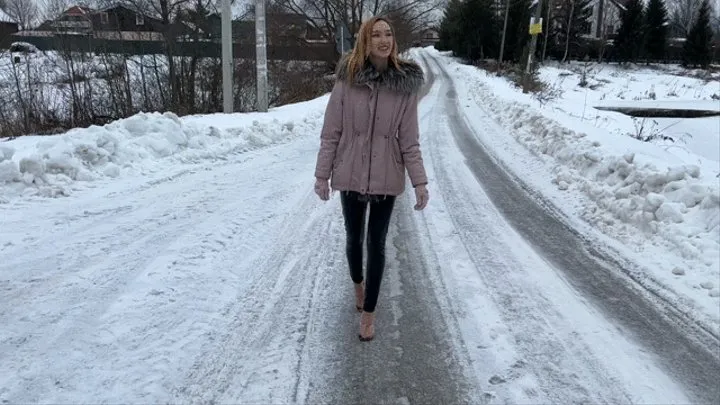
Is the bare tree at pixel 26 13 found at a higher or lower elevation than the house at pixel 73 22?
higher

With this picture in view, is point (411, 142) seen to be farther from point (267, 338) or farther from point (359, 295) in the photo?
point (267, 338)

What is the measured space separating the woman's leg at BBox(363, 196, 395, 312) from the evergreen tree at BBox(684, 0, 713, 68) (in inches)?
2436

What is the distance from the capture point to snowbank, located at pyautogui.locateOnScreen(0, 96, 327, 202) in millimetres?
6016

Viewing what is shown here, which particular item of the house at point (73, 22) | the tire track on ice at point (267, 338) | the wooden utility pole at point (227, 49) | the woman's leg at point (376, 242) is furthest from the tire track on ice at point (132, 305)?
the house at point (73, 22)

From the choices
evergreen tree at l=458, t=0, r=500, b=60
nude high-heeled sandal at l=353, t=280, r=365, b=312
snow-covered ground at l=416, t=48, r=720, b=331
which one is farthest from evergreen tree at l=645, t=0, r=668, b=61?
nude high-heeled sandal at l=353, t=280, r=365, b=312

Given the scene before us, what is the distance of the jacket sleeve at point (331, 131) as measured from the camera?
3.22m

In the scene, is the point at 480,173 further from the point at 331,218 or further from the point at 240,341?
the point at 240,341

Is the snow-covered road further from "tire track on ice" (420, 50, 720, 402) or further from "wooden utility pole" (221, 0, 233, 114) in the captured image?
"wooden utility pole" (221, 0, 233, 114)

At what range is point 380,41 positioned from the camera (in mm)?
3121

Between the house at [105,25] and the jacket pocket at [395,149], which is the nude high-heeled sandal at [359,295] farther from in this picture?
the house at [105,25]

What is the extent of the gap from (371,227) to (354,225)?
4.9 inches

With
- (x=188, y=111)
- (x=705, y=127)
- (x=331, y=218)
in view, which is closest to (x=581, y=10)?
(x=705, y=127)

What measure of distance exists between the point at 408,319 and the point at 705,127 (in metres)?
20.5

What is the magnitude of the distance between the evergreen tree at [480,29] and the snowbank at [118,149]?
43196 millimetres
